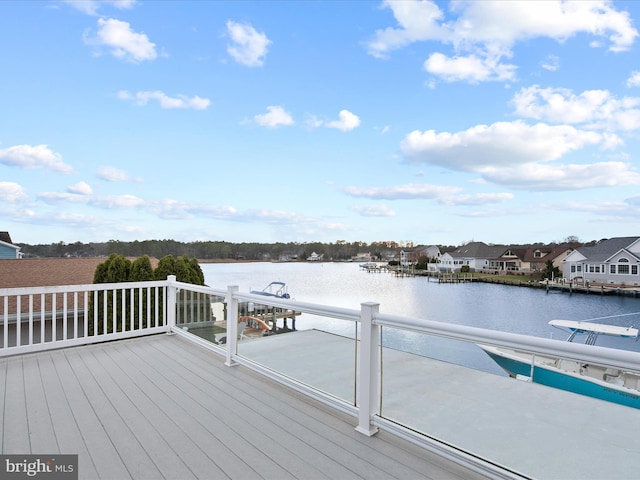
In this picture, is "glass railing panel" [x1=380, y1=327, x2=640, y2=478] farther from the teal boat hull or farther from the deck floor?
the deck floor

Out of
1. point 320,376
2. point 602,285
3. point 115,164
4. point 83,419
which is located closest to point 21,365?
point 83,419

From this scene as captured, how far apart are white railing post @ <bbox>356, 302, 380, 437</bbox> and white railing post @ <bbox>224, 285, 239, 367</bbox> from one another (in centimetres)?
189

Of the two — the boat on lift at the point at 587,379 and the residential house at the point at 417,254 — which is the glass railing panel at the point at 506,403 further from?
the residential house at the point at 417,254

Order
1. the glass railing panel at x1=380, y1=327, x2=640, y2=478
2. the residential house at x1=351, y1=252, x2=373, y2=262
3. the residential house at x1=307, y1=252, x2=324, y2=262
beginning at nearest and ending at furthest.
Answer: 1. the glass railing panel at x1=380, y1=327, x2=640, y2=478
2. the residential house at x1=307, y1=252, x2=324, y2=262
3. the residential house at x1=351, y1=252, x2=373, y2=262

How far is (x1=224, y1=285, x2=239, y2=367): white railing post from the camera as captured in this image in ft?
13.0

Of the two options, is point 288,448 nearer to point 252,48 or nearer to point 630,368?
point 630,368

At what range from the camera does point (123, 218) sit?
22578 millimetres

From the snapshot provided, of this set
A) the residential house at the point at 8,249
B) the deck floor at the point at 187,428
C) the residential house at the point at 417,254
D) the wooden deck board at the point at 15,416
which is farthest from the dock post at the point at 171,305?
the residential house at the point at 417,254

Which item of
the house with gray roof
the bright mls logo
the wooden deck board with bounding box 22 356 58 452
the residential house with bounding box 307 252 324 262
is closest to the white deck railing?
the wooden deck board with bounding box 22 356 58 452

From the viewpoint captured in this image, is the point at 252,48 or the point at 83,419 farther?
the point at 252,48

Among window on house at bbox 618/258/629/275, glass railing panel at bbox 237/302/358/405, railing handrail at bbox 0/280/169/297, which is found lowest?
window on house at bbox 618/258/629/275

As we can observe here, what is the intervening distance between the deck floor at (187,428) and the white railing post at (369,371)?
14 centimetres

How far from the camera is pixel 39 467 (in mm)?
2109

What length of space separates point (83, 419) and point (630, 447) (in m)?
3.43
